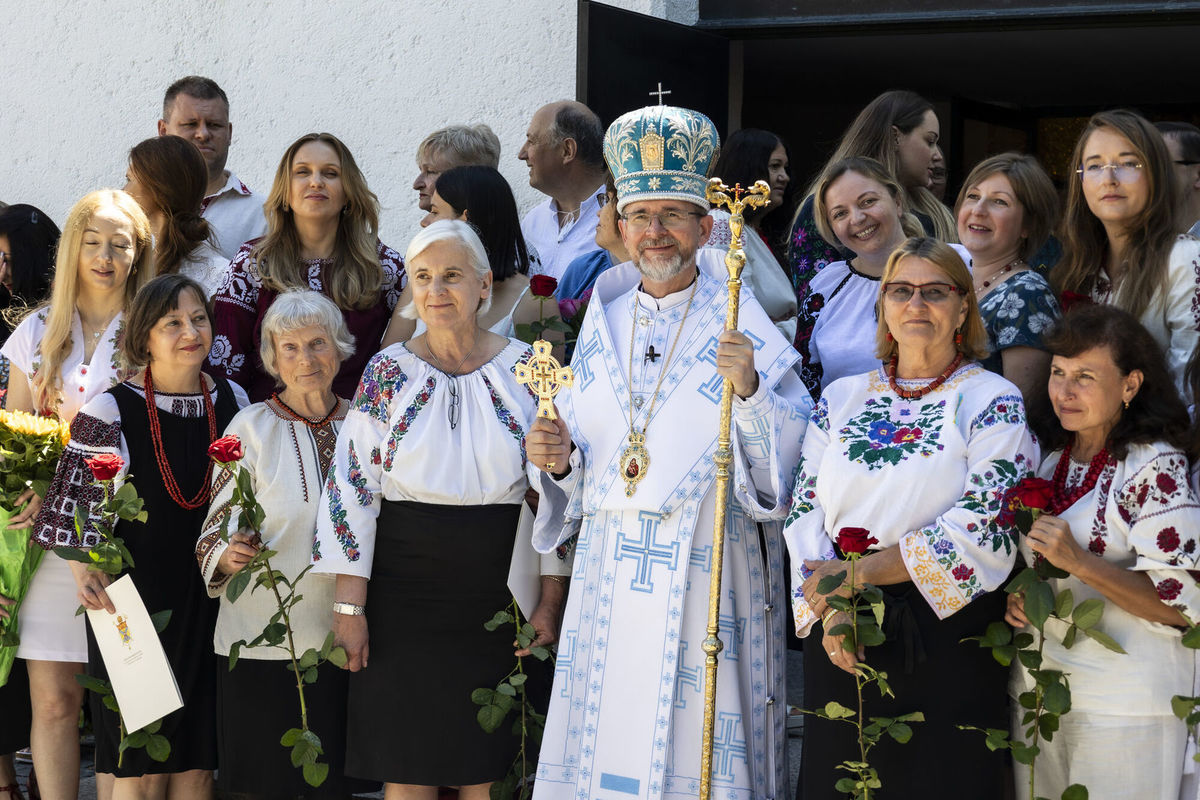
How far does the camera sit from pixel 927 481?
376cm

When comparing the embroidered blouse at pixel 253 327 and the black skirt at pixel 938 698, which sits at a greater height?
the embroidered blouse at pixel 253 327

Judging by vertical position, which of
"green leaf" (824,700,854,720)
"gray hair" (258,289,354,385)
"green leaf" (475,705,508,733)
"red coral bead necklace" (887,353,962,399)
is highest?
"gray hair" (258,289,354,385)

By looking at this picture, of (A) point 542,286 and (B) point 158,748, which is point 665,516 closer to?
(A) point 542,286

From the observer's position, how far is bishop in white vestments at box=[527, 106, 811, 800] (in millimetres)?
4062

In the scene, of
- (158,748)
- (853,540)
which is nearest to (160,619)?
(158,748)

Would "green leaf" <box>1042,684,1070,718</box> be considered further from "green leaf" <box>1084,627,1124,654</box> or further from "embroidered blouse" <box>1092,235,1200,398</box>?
"embroidered blouse" <box>1092,235,1200,398</box>

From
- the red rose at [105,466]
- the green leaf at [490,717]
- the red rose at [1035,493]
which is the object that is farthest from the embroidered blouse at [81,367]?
the red rose at [1035,493]

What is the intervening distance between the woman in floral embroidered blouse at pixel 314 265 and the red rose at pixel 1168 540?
102 inches

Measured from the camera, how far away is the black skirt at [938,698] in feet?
12.4

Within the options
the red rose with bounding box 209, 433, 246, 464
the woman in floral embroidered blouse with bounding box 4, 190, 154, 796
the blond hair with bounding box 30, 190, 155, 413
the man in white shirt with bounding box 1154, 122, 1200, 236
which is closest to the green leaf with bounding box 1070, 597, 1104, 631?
the man in white shirt with bounding box 1154, 122, 1200, 236

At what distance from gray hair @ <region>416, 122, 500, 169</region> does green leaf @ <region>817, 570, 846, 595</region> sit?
266cm

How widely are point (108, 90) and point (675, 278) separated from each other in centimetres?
511

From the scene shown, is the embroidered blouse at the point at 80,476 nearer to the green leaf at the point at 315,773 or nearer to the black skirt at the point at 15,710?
the black skirt at the point at 15,710

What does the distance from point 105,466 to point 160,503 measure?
44 centimetres
